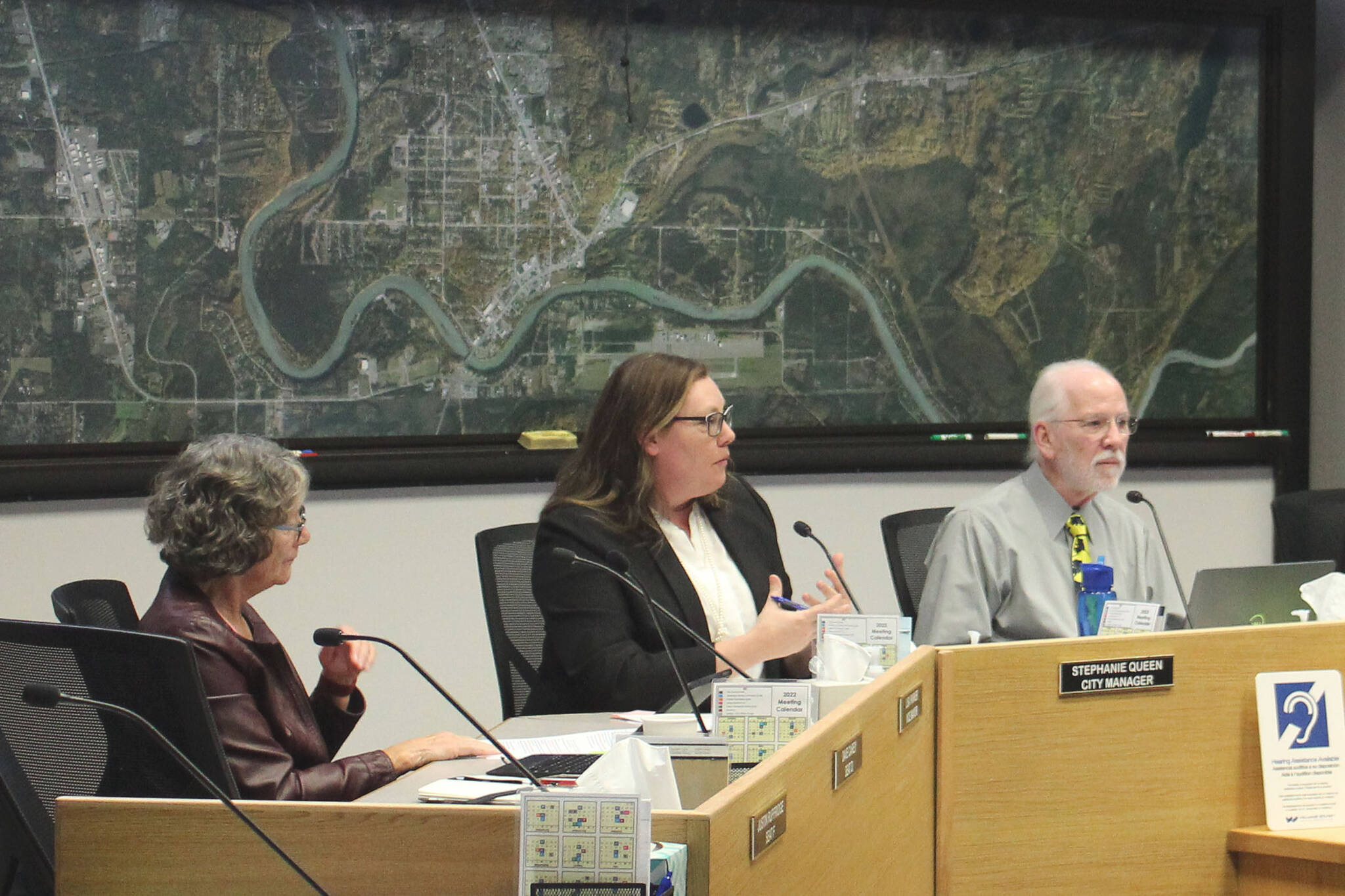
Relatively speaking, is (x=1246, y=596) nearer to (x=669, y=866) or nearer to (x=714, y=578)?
(x=714, y=578)

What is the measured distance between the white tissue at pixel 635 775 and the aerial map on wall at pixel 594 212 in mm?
2666

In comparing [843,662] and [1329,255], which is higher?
[1329,255]

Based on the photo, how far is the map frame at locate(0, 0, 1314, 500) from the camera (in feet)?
12.7

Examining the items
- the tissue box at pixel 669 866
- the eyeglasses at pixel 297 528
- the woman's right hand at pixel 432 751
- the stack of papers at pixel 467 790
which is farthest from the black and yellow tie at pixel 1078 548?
the tissue box at pixel 669 866

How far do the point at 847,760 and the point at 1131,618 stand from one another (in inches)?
37.5

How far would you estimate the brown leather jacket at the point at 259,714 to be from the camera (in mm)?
1991

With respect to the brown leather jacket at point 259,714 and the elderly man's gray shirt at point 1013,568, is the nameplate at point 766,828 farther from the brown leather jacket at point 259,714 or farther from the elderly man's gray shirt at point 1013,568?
the elderly man's gray shirt at point 1013,568

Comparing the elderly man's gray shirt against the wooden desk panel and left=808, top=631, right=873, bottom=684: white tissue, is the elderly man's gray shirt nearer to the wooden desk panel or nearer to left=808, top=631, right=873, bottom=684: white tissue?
the wooden desk panel

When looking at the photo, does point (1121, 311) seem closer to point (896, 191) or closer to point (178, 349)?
point (896, 191)

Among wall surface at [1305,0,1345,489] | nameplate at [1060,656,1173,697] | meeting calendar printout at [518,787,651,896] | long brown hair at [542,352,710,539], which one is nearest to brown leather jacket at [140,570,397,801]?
long brown hair at [542,352,710,539]

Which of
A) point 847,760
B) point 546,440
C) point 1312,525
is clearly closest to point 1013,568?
point 1312,525

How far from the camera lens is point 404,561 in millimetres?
3939

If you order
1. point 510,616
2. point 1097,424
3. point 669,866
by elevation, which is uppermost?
point 1097,424

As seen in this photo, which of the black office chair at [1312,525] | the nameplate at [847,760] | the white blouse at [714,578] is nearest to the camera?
the nameplate at [847,760]
